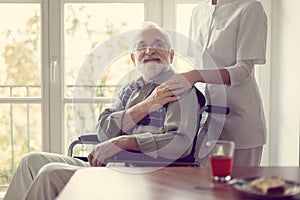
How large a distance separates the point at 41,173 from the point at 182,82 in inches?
29.2

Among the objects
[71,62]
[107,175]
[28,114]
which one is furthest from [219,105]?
[28,114]

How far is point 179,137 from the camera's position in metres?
2.25

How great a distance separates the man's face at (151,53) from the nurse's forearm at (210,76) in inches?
10.7

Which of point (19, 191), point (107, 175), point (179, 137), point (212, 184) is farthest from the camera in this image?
point (19, 191)

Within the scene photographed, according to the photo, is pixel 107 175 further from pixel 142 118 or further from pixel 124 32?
pixel 124 32

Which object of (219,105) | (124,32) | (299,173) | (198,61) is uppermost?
(124,32)

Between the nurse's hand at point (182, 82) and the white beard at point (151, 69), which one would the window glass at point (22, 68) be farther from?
the nurse's hand at point (182, 82)

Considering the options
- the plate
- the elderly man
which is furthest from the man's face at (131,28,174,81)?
the plate

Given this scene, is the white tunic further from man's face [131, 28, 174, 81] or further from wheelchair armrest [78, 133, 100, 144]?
wheelchair armrest [78, 133, 100, 144]

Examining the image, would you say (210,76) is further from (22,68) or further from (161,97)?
(22,68)

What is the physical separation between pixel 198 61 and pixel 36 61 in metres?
1.23

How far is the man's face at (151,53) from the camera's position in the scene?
99.0 inches

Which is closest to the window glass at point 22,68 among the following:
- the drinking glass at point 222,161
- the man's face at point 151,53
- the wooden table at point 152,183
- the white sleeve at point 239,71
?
the man's face at point 151,53

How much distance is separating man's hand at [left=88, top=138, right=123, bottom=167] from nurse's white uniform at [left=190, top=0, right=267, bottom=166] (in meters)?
0.40
